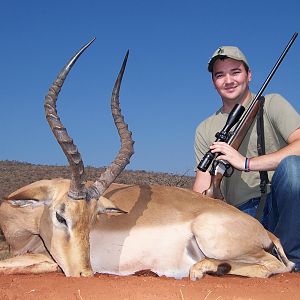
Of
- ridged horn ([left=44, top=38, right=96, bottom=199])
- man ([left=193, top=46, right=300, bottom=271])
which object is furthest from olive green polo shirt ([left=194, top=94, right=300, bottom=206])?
ridged horn ([left=44, top=38, right=96, bottom=199])

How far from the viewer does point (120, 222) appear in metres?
5.34

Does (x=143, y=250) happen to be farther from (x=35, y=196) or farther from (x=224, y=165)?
(x=224, y=165)

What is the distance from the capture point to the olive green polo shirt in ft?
19.9

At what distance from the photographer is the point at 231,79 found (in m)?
6.46

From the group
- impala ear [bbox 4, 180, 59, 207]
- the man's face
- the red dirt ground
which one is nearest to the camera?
the red dirt ground

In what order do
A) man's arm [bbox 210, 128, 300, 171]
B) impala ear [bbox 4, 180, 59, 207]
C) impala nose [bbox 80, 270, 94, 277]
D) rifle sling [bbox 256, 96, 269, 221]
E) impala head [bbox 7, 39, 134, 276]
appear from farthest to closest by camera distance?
rifle sling [bbox 256, 96, 269, 221], man's arm [bbox 210, 128, 300, 171], impala ear [bbox 4, 180, 59, 207], impala head [bbox 7, 39, 134, 276], impala nose [bbox 80, 270, 94, 277]

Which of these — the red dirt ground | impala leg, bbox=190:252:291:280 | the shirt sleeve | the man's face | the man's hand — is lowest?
impala leg, bbox=190:252:291:280

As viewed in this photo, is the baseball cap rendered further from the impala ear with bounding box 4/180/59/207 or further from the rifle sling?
the impala ear with bounding box 4/180/59/207

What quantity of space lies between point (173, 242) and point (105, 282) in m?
1.27

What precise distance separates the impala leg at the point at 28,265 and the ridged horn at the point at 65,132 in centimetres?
69

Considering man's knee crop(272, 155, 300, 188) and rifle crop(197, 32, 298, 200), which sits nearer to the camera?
man's knee crop(272, 155, 300, 188)

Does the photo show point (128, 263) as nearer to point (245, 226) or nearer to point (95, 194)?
point (95, 194)

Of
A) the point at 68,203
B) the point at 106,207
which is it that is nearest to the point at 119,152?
the point at 106,207

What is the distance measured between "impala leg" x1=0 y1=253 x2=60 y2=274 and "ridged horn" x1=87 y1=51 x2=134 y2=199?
0.73 metres
